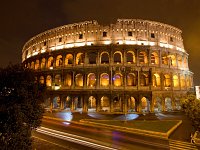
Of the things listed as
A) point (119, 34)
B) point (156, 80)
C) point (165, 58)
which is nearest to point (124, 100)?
point (156, 80)

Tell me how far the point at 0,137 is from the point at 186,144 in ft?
48.8

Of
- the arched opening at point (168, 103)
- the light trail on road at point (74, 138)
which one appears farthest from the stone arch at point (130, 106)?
the light trail on road at point (74, 138)

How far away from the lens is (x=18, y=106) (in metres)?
8.79

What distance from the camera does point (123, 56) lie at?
3581cm

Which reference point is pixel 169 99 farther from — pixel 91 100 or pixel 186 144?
pixel 186 144

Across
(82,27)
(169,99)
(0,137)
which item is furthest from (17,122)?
(169,99)

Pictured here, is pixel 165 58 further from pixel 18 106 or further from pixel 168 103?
pixel 18 106

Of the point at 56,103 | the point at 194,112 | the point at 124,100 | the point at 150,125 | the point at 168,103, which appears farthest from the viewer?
the point at 56,103

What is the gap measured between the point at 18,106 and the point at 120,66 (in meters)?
27.7

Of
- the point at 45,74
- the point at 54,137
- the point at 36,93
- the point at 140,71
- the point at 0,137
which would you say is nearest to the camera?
the point at 0,137

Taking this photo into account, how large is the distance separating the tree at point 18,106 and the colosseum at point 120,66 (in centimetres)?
2464

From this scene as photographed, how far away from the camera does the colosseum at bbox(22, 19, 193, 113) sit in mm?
34906

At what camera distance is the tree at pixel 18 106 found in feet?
28.0

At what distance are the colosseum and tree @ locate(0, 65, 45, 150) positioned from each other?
24.6 m
